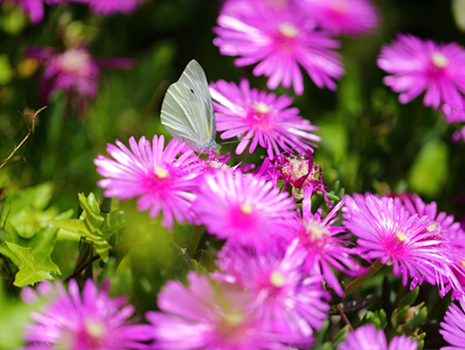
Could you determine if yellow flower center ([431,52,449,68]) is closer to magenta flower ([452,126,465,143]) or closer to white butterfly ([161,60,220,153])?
magenta flower ([452,126,465,143])

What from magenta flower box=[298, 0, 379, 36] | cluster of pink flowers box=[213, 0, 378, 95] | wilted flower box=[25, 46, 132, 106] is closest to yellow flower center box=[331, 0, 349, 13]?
magenta flower box=[298, 0, 379, 36]

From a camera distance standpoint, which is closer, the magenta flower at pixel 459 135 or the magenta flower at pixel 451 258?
the magenta flower at pixel 451 258

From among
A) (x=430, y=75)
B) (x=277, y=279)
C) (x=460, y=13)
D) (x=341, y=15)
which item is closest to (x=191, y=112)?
(x=277, y=279)

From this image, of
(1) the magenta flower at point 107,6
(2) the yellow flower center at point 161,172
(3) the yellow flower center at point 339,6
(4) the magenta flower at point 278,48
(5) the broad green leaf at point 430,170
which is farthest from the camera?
(3) the yellow flower center at point 339,6

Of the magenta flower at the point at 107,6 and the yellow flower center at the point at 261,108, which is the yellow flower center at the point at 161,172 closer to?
the yellow flower center at the point at 261,108

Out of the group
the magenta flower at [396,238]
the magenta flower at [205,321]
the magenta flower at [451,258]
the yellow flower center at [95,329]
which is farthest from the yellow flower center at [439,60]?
the yellow flower center at [95,329]
